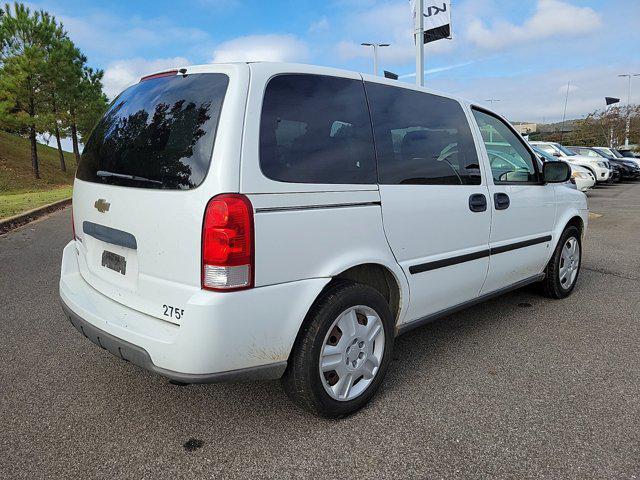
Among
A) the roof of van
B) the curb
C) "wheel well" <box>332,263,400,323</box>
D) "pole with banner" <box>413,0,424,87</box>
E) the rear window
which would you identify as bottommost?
the curb

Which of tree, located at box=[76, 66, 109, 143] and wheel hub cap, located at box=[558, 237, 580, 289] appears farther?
tree, located at box=[76, 66, 109, 143]

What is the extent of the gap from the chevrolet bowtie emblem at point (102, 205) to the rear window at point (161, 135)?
0.11 m

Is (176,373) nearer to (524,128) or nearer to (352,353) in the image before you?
(352,353)

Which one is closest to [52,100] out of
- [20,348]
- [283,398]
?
[20,348]

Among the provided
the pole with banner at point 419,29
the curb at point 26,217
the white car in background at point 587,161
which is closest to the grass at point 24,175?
the curb at point 26,217

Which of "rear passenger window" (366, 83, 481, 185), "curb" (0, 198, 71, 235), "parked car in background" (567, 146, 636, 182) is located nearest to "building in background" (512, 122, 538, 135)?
"parked car in background" (567, 146, 636, 182)

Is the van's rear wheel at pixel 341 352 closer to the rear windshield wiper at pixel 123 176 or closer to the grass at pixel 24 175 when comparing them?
the rear windshield wiper at pixel 123 176

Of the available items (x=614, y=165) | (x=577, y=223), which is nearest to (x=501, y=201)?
(x=577, y=223)

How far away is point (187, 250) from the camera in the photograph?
212 centimetres

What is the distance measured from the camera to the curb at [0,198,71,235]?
928 centimetres

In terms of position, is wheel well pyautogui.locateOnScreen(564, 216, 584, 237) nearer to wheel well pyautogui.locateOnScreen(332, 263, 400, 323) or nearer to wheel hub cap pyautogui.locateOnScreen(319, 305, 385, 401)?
wheel well pyautogui.locateOnScreen(332, 263, 400, 323)

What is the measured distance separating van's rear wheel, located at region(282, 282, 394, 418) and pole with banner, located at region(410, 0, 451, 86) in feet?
31.9

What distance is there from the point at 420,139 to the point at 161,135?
1.53 meters

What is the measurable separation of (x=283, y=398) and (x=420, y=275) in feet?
3.46
